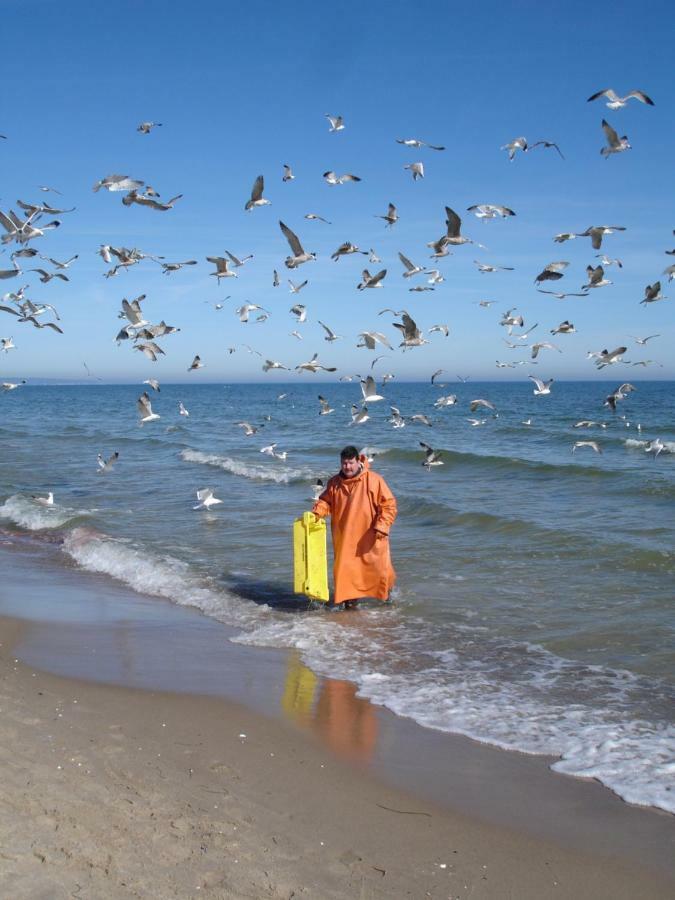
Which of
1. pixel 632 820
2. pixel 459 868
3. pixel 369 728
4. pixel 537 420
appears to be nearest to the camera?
pixel 459 868

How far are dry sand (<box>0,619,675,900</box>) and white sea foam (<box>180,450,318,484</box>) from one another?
49.1 ft

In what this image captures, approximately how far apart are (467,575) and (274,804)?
21.5ft

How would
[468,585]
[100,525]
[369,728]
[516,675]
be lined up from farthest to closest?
1. [100,525]
2. [468,585]
3. [516,675]
4. [369,728]

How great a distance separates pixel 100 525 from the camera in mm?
14422

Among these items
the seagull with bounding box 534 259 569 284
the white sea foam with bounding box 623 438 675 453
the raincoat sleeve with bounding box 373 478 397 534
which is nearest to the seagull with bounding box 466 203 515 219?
the seagull with bounding box 534 259 569 284

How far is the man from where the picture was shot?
8.43 m

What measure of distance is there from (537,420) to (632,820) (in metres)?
39.0

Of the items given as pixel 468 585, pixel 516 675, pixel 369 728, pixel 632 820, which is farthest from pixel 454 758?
pixel 468 585

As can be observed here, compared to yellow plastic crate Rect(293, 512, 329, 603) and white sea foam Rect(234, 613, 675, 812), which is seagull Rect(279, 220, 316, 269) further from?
white sea foam Rect(234, 613, 675, 812)

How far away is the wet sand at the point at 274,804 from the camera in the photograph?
3693mm

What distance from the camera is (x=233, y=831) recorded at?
4.05 metres

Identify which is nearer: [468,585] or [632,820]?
[632,820]

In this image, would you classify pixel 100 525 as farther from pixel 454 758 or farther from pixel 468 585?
pixel 454 758

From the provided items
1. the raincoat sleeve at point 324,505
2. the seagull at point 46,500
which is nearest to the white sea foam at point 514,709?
the raincoat sleeve at point 324,505
